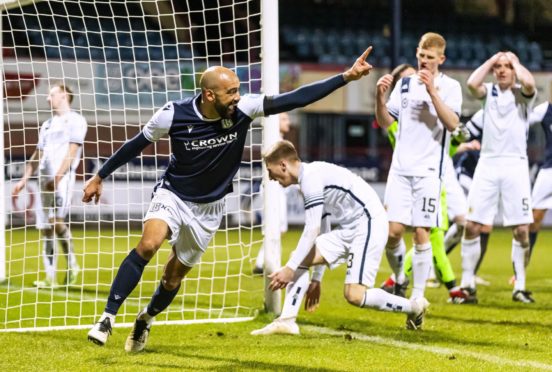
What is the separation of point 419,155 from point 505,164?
151 cm

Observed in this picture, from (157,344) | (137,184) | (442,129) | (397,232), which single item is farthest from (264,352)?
(137,184)

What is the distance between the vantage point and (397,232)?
7.79m

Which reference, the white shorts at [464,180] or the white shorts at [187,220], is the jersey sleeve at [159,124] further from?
the white shorts at [464,180]

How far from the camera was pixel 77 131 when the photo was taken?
31.4ft

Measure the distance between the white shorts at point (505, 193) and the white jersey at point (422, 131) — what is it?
4.12 feet

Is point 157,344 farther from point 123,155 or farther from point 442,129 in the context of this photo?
point 442,129

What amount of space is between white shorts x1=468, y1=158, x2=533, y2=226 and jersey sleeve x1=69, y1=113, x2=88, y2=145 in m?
3.71

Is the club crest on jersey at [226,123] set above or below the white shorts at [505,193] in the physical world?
above

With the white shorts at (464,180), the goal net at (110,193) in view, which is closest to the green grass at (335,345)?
the goal net at (110,193)

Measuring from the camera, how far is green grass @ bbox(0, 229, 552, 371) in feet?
18.7

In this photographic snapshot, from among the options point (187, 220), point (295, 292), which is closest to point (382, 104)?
point (295, 292)

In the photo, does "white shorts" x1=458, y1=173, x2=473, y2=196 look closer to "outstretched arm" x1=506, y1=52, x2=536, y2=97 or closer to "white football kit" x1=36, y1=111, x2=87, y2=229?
"outstretched arm" x1=506, y1=52, x2=536, y2=97

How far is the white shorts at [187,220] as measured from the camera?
5.99 m

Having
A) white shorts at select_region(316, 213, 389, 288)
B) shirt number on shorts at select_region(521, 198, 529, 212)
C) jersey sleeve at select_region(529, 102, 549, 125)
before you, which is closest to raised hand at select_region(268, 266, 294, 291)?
white shorts at select_region(316, 213, 389, 288)
